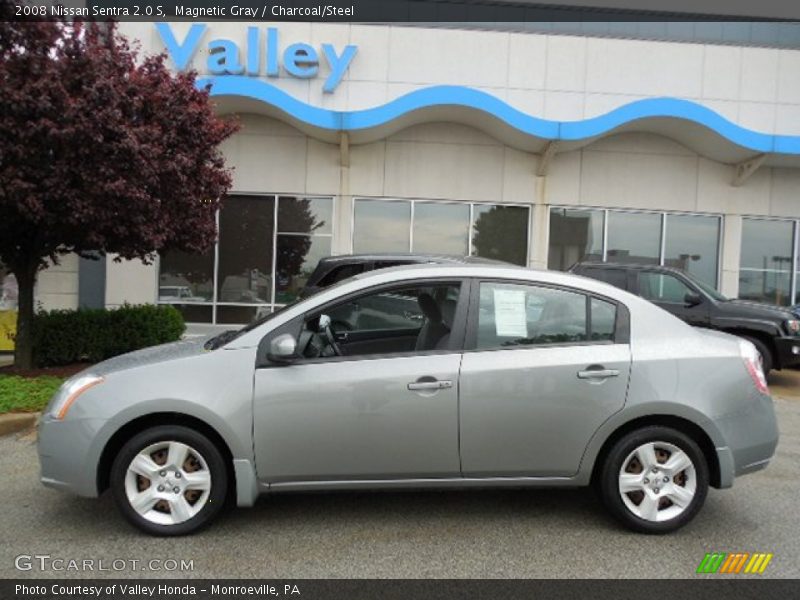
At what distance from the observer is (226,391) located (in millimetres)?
3502

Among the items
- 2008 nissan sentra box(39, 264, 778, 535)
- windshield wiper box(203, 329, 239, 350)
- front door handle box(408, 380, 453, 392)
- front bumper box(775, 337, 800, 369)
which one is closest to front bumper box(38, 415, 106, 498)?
2008 nissan sentra box(39, 264, 778, 535)

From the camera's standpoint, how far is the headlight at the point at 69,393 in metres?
3.55

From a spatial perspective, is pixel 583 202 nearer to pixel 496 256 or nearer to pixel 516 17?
pixel 496 256

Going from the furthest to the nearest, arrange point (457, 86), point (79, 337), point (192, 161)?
point (457, 86) < point (79, 337) < point (192, 161)

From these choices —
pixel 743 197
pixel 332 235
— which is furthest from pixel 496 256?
pixel 743 197

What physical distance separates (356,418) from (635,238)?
1170 centimetres

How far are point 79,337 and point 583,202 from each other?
33.3 feet

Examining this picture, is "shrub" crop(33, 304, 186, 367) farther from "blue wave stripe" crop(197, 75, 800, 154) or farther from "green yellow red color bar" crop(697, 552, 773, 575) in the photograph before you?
"green yellow red color bar" crop(697, 552, 773, 575)

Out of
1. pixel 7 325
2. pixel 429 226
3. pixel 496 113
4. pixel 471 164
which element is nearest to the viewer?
pixel 7 325

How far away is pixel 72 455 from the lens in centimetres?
349

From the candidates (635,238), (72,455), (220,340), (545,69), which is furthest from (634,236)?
(72,455)

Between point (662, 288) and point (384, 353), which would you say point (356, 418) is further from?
point (662, 288)

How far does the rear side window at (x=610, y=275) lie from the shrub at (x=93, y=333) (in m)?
6.56
